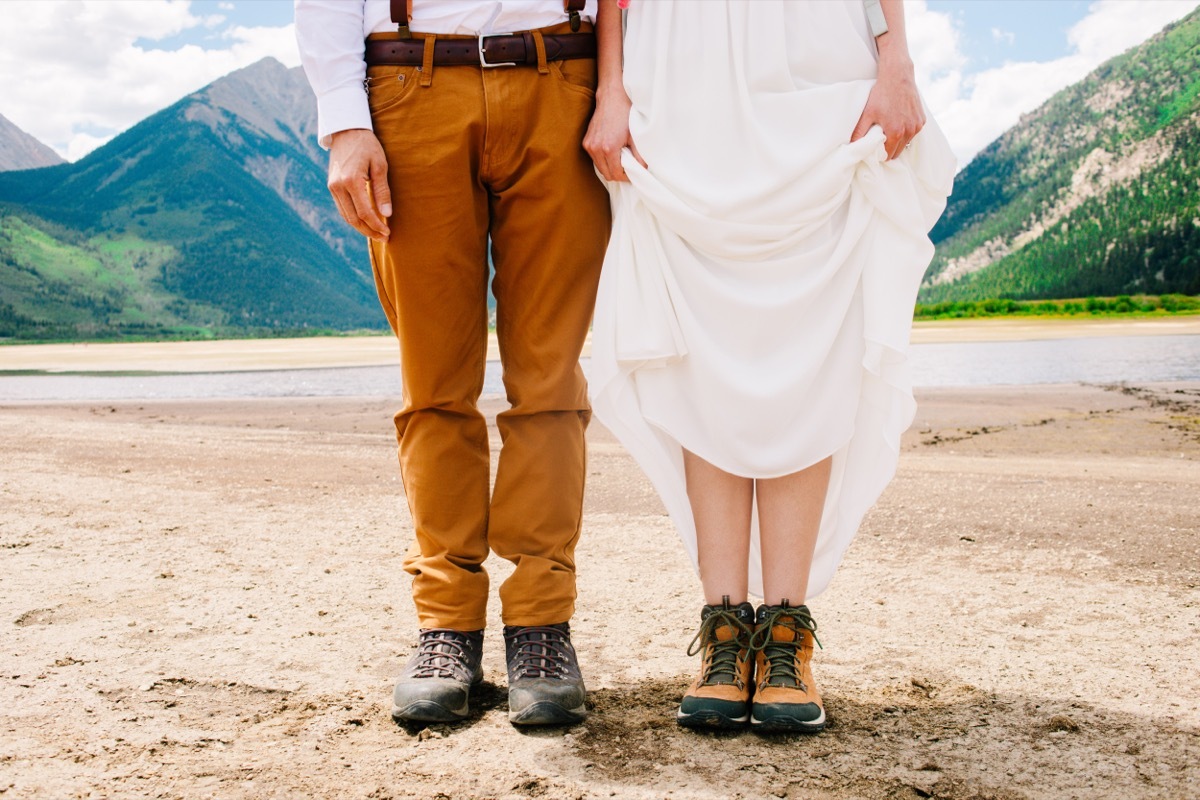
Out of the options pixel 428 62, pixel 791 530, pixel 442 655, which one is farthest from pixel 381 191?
pixel 791 530

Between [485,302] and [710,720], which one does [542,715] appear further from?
[485,302]

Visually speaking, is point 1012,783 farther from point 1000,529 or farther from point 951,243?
point 951,243

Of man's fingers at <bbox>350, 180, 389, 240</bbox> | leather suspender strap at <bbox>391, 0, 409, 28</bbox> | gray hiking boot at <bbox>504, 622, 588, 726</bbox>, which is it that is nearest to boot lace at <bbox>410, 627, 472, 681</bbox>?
gray hiking boot at <bbox>504, 622, 588, 726</bbox>

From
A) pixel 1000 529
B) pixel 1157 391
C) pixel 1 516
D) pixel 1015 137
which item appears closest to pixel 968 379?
pixel 1157 391

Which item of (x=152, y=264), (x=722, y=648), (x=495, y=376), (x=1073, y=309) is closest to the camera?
(x=722, y=648)

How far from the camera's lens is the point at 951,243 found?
152 meters

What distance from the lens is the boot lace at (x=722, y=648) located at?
205 centimetres

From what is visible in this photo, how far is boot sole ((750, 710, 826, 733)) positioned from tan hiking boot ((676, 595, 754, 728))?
0.16 feet

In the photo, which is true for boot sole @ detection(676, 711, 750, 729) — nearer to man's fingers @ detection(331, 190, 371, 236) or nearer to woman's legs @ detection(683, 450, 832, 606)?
woman's legs @ detection(683, 450, 832, 606)

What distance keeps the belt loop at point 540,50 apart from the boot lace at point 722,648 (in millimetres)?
1277

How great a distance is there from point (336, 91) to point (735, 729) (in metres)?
1.65

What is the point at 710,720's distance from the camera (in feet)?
6.56

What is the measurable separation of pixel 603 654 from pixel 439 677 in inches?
22.7

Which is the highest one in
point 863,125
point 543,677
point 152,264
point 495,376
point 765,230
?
point 152,264
